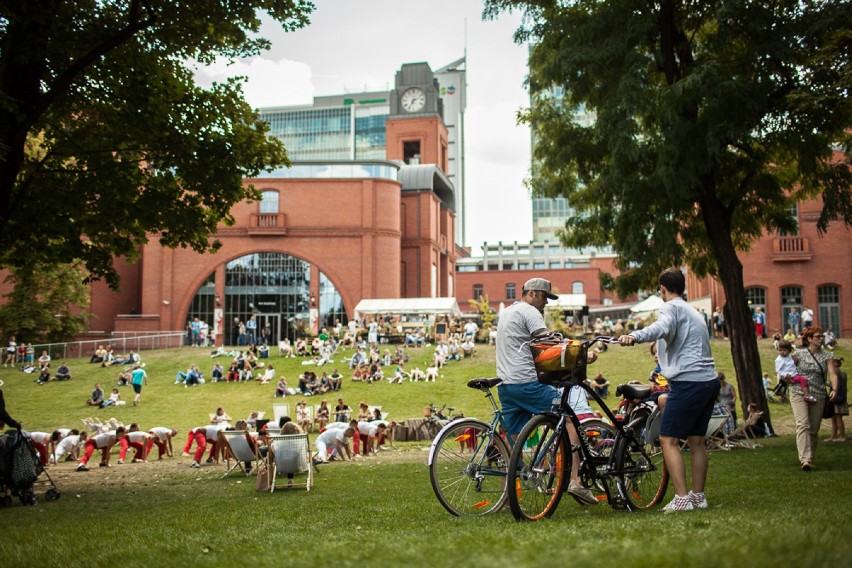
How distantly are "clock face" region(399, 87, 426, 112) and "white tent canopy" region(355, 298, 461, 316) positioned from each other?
32.9 metres

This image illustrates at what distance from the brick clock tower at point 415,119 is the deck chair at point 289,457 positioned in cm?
6928

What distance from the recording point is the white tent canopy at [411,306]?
50.8 m

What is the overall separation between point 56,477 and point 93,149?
20.5 feet

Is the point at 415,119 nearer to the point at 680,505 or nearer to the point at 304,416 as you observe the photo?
the point at 304,416

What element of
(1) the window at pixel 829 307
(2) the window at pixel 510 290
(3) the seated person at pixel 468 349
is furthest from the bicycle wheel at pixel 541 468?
(2) the window at pixel 510 290

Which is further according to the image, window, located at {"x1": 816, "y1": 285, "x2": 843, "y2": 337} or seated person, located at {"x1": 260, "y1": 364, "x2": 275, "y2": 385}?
window, located at {"x1": 816, "y1": 285, "x2": 843, "y2": 337}

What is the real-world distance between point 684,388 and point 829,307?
146ft

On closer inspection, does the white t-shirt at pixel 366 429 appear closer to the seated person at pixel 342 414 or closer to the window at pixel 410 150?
the seated person at pixel 342 414

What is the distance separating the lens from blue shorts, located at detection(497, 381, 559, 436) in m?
6.33

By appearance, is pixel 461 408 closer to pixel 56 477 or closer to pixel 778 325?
pixel 56 477

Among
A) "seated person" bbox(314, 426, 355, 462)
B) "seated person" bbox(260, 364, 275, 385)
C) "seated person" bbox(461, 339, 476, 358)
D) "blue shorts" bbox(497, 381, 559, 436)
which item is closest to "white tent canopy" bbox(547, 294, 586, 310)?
"seated person" bbox(461, 339, 476, 358)

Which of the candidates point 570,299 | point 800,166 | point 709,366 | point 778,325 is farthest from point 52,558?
point 570,299

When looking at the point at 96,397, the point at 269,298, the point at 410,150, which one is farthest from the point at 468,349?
the point at 410,150

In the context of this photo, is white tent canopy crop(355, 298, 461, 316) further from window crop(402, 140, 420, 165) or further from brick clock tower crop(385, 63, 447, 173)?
window crop(402, 140, 420, 165)
